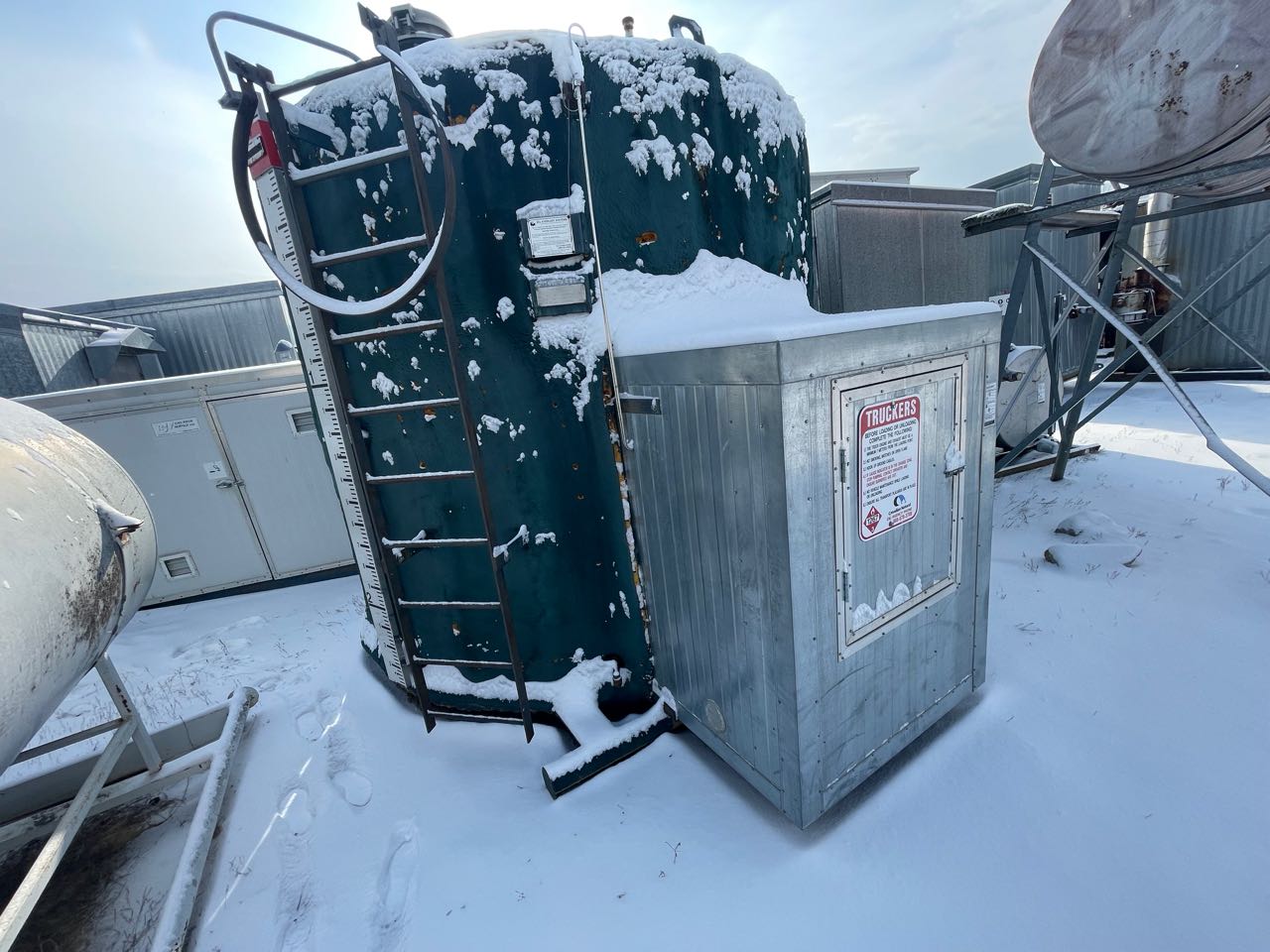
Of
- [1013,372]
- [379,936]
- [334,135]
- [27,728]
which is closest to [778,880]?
[379,936]

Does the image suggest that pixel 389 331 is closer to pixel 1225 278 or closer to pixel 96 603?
pixel 96 603

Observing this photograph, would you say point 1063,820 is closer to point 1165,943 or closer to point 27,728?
point 1165,943

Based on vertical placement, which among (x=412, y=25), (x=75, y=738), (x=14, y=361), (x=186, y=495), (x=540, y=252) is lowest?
(x=75, y=738)

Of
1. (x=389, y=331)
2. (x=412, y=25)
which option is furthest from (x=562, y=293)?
(x=412, y=25)

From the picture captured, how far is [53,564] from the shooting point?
6.15ft

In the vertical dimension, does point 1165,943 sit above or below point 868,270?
below

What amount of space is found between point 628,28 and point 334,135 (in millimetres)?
1516

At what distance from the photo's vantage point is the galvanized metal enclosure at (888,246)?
16.1ft

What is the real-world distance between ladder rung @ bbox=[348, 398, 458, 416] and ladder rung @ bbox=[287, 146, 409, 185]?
3.38 ft

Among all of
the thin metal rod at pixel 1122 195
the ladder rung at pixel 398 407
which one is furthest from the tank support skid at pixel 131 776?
the thin metal rod at pixel 1122 195

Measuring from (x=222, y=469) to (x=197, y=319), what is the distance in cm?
1083

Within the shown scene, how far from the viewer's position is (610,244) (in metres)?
2.43

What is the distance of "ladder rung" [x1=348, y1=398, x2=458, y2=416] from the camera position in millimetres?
2340

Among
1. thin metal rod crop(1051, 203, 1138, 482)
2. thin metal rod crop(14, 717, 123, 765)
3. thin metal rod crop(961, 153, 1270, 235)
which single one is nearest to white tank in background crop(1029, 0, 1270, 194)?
thin metal rod crop(961, 153, 1270, 235)
